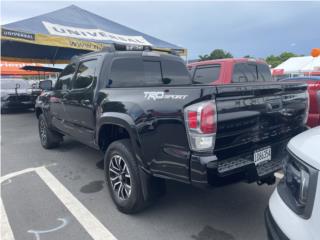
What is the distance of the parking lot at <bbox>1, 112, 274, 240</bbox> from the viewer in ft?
9.78

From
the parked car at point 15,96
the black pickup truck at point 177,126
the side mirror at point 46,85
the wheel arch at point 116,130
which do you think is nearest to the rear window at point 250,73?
the black pickup truck at point 177,126

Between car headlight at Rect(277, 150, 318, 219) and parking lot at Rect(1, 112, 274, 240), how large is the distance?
1.18m

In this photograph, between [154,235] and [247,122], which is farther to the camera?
[154,235]

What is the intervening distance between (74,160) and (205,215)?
10.6 ft

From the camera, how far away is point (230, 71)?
6020 mm

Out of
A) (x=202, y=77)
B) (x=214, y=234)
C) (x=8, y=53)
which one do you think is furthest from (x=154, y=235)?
(x=8, y=53)

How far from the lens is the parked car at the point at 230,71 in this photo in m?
6.04

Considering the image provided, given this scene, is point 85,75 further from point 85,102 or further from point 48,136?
point 48,136

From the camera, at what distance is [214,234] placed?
290 cm

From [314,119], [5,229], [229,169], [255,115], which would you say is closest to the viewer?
[229,169]

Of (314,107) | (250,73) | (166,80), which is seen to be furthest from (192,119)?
(250,73)

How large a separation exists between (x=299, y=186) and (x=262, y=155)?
1118 mm

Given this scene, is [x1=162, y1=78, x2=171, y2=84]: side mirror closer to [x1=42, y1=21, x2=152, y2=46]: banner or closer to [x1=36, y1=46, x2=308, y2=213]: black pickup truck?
[x1=36, y1=46, x2=308, y2=213]: black pickup truck

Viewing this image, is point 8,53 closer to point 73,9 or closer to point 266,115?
point 73,9
